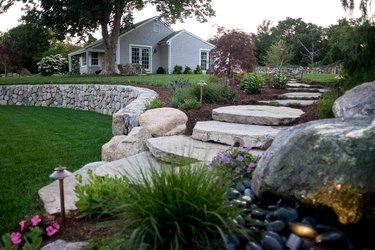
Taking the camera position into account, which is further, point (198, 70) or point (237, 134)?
point (198, 70)

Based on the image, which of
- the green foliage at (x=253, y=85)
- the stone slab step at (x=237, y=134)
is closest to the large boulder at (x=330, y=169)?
the stone slab step at (x=237, y=134)

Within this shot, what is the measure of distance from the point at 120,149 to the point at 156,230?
3.00m

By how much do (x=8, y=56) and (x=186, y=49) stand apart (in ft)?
41.4

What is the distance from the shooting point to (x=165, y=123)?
479 centimetres

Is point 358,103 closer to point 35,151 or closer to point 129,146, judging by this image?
point 129,146

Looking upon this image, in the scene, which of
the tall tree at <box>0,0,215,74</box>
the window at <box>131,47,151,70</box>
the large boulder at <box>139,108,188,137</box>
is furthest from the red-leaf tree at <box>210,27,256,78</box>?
the window at <box>131,47,151,70</box>

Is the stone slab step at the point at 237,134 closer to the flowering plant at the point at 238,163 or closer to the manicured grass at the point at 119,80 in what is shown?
the flowering plant at the point at 238,163

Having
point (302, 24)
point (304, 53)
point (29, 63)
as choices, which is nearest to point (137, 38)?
point (29, 63)

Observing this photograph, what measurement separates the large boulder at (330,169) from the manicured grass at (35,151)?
6.76ft

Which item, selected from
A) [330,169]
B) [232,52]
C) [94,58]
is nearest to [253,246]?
[330,169]

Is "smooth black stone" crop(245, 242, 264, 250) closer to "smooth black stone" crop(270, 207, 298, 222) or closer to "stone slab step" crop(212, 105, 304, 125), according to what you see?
"smooth black stone" crop(270, 207, 298, 222)

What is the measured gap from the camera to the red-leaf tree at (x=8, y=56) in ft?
80.6

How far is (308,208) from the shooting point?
6.81 feet

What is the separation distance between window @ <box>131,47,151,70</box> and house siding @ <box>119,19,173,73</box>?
0.95 ft
